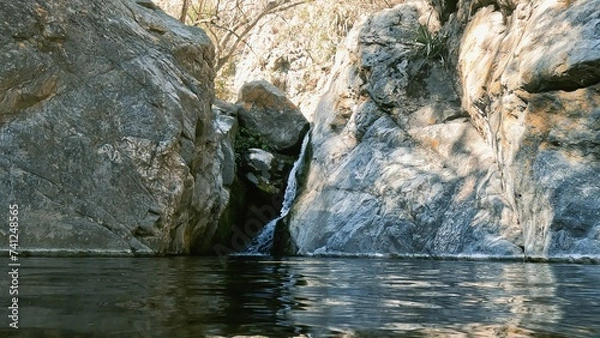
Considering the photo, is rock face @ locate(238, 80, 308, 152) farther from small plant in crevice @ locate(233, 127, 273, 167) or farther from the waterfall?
the waterfall

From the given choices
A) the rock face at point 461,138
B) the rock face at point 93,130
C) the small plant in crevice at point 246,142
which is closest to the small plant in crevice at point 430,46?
the rock face at point 461,138

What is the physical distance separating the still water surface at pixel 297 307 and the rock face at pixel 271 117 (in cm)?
1148

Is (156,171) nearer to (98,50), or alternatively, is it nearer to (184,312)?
(98,50)

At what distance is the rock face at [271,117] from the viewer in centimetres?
1554

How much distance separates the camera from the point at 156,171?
845cm

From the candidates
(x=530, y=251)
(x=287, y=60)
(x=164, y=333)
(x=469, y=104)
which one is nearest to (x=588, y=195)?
(x=530, y=251)

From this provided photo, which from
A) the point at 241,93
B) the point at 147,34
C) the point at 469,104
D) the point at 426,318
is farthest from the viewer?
the point at 241,93

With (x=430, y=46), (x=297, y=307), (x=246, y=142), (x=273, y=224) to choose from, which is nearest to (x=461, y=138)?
(x=430, y=46)

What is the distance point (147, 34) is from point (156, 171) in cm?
232

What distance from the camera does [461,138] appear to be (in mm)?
10742

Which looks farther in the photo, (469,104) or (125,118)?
(469,104)

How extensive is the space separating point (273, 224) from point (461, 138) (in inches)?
174

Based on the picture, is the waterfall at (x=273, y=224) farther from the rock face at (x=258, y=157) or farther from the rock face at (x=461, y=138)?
the rock face at (x=461, y=138)

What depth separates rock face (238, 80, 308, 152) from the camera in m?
15.5
